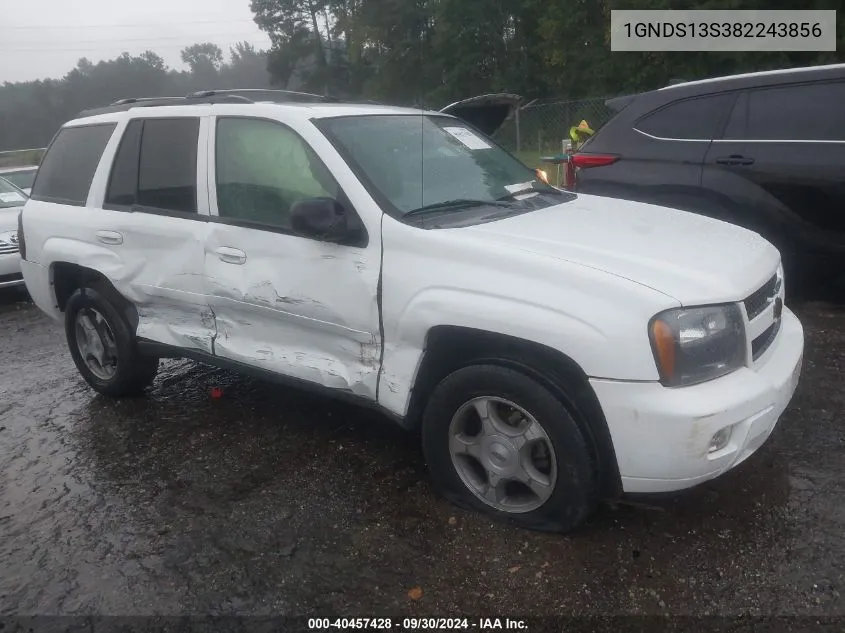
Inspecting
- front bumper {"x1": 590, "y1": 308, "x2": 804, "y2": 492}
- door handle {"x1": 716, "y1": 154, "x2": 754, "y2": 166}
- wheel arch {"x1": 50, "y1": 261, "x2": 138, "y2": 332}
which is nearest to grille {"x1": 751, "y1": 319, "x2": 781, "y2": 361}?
front bumper {"x1": 590, "y1": 308, "x2": 804, "y2": 492}

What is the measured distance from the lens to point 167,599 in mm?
2682

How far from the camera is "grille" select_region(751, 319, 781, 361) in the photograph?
2803 millimetres

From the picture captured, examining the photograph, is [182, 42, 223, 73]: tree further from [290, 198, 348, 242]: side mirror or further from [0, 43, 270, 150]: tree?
[290, 198, 348, 242]: side mirror

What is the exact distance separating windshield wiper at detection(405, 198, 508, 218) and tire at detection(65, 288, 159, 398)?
213 centimetres

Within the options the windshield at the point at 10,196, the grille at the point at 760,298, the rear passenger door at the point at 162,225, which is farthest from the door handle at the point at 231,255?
the windshield at the point at 10,196

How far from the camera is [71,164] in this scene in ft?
14.9

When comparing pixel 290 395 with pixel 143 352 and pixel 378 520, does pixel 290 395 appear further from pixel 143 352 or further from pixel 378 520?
pixel 378 520

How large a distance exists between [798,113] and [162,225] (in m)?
4.25

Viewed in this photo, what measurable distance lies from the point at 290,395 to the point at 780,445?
281 cm

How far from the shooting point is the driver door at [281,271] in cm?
318

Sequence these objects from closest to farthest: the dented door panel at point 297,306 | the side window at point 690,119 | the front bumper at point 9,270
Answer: the dented door panel at point 297,306 → the side window at point 690,119 → the front bumper at point 9,270

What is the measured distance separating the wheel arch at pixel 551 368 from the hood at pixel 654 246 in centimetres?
37

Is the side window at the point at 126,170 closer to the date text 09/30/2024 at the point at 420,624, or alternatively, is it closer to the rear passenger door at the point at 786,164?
the date text 09/30/2024 at the point at 420,624

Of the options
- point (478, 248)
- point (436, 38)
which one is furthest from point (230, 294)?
point (436, 38)
